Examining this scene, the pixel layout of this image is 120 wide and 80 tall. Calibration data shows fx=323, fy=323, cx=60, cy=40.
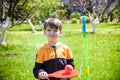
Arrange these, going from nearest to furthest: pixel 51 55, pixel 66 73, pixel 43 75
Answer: pixel 66 73, pixel 43 75, pixel 51 55

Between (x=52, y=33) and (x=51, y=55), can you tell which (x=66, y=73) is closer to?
(x=51, y=55)

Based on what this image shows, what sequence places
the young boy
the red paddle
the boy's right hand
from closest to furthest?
the red paddle
the boy's right hand
the young boy

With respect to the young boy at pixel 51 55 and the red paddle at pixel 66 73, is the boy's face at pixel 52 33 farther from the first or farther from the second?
the red paddle at pixel 66 73

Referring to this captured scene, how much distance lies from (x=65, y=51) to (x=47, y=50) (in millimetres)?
314

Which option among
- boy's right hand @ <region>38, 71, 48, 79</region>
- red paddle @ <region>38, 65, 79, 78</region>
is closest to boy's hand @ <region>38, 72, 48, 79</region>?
boy's right hand @ <region>38, 71, 48, 79</region>

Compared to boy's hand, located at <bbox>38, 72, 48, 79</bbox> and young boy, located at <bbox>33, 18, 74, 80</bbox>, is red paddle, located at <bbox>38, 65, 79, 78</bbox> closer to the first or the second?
boy's hand, located at <bbox>38, 72, 48, 79</bbox>

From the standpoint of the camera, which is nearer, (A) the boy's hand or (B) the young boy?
(A) the boy's hand

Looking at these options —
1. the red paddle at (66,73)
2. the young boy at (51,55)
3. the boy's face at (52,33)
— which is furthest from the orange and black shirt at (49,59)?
the red paddle at (66,73)

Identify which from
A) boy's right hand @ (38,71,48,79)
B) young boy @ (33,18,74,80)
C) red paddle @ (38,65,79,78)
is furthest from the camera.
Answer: young boy @ (33,18,74,80)

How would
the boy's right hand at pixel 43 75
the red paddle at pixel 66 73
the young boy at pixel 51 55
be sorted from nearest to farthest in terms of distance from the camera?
the red paddle at pixel 66 73, the boy's right hand at pixel 43 75, the young boy at pixel 51 55

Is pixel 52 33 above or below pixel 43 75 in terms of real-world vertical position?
above

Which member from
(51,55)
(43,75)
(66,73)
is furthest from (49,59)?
(66,73)

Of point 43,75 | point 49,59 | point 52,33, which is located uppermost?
point 52,33

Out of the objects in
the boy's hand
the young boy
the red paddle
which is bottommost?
the boy's hand
